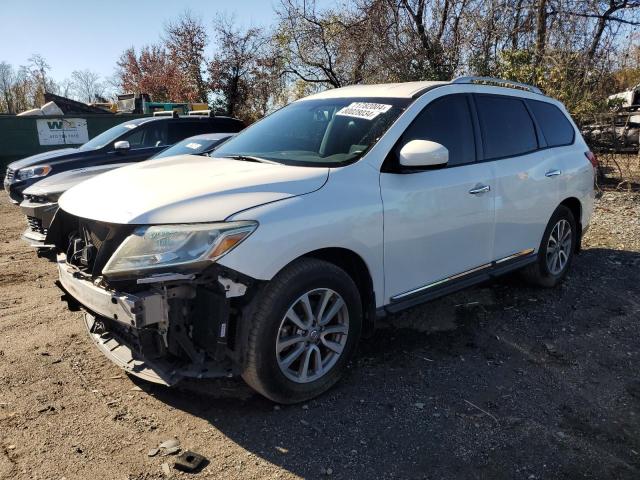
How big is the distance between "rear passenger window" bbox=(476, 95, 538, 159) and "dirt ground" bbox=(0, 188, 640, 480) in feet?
4.72

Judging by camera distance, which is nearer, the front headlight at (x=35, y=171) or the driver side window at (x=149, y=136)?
the front headlight at (x=35, y=171)

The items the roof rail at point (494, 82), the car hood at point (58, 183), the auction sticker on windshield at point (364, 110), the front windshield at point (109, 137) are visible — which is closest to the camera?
the auction sticker on windshield at point (364, 110)

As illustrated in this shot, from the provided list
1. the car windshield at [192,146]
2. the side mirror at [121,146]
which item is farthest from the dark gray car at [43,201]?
the side mirror at [121,146]

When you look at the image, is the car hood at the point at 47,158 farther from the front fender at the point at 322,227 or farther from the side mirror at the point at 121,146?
the front fender at the point at 322,227

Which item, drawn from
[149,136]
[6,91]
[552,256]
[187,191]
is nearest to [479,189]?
[552,256]

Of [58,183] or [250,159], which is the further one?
[58,183]

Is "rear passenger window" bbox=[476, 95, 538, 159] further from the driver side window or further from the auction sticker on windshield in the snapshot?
the driver side window

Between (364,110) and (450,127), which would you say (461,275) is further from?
(364,110)

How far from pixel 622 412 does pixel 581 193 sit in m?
2.72

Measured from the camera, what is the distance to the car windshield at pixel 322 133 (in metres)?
3.49

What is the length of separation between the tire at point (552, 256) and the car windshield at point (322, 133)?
87.2 inches

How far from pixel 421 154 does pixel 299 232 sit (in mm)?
983

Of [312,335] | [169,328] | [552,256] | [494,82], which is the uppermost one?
[494,82]

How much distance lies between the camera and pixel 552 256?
5.16 meters
